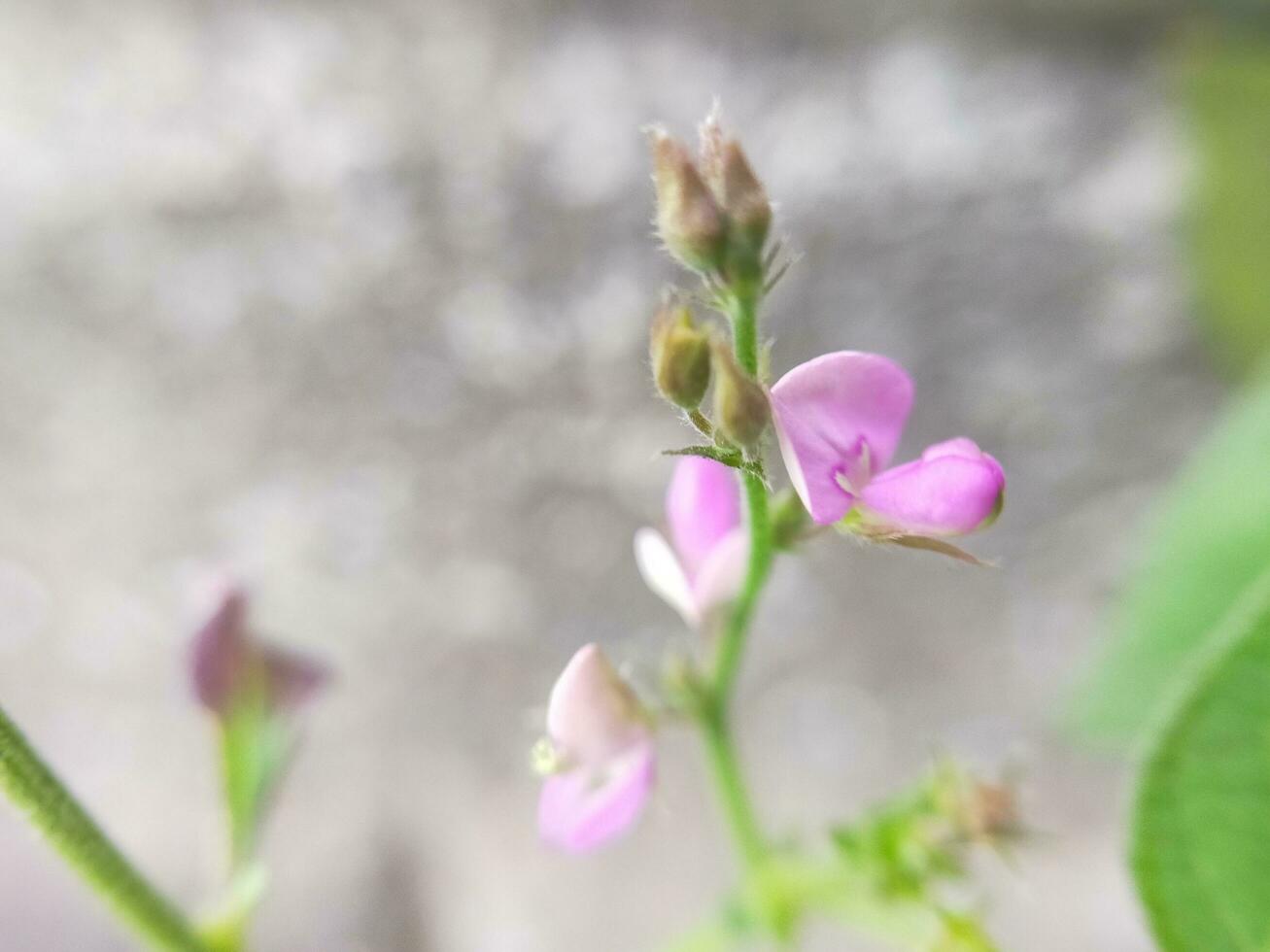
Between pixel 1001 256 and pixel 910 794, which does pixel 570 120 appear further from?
pixel 910 794

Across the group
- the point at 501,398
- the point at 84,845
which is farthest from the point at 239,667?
the point at 501,398

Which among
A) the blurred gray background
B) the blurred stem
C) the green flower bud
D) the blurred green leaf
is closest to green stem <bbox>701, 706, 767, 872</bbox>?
the blurred stem

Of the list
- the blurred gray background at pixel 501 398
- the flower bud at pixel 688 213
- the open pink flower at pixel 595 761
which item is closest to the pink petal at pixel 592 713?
the open pink flower at pixel 595 761

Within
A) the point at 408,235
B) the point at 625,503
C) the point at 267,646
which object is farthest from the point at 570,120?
the point at 267,646

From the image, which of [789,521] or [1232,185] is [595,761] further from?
[1232,185]

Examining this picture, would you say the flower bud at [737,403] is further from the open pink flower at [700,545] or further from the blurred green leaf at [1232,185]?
the blurred green leaf at [1232,185]
